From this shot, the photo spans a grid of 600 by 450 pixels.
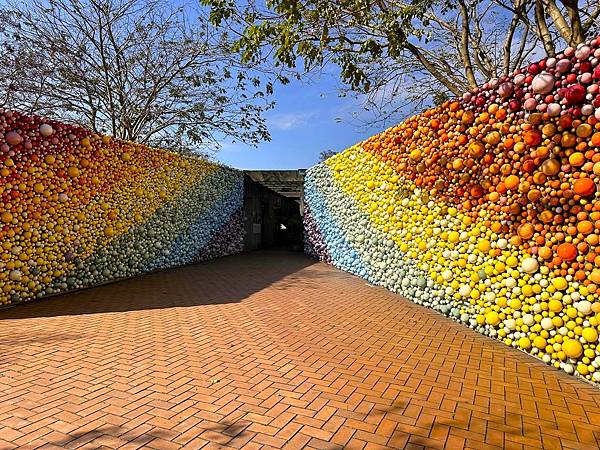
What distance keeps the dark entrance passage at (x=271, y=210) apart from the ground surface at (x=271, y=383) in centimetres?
937

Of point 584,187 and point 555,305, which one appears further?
point 555,305

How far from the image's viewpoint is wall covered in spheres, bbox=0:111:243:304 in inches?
233

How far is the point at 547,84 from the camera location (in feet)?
12.4

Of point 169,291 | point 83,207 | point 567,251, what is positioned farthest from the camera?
point 169,291

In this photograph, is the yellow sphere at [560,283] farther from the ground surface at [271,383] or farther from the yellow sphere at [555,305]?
the ground surface at [271,383]

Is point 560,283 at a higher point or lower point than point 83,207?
lower

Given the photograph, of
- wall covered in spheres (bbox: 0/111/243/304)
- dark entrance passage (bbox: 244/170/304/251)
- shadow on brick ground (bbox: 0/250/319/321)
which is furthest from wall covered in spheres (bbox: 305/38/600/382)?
dark entrance passage (bbox: 244/170/304/251)

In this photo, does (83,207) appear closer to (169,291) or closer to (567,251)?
(169,291)

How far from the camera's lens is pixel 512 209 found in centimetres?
425

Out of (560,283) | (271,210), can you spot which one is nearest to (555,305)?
(560,283)

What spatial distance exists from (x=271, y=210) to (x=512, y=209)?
14658mm

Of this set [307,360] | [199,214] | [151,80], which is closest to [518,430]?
[307,360]

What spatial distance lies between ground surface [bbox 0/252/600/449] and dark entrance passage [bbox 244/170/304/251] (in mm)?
9374

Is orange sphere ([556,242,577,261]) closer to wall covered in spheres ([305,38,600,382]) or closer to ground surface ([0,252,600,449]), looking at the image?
wall covered in spheres ([305,38,600,382])
